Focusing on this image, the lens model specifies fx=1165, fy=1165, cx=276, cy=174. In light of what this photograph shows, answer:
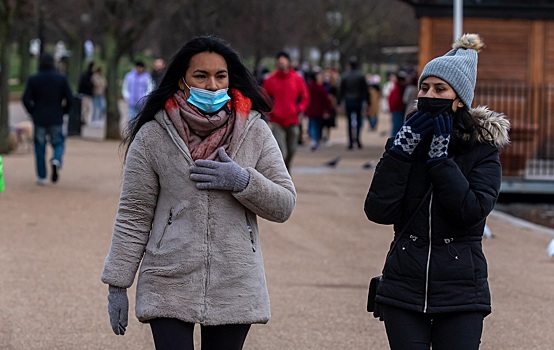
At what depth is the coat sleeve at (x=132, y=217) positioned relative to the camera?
4.35 metres

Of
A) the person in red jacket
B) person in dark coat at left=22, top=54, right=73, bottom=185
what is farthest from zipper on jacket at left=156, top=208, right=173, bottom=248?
person in dark coat at left=22, top=54, right=73, bottom=185

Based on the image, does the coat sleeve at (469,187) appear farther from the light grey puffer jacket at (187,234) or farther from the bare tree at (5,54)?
the bare tree at (5,54)

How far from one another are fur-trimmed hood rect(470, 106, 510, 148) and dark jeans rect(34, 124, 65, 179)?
11095 mm

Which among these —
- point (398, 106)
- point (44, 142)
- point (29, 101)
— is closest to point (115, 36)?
point (398, 106)

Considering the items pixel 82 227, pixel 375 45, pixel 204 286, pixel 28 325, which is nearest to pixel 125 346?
pixel 28 325

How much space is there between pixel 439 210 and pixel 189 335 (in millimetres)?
1034

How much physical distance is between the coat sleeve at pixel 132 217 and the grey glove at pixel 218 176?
0.67 ft

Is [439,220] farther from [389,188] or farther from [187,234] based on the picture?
[187,234]

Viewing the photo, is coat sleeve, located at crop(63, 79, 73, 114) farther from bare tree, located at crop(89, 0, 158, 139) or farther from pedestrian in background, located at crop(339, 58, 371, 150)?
pedestrian in background, located at crop(339, 58, 371, 150)

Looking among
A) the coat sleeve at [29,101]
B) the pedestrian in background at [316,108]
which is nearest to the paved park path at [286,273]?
the coat sleeve at [29,101]

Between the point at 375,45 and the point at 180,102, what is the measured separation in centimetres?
6505

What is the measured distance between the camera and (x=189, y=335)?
4.29 m

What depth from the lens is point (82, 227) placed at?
38.7 ft

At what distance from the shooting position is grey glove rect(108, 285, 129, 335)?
170 inches
